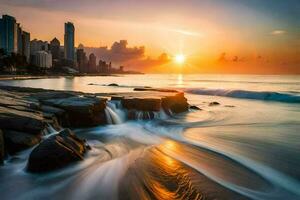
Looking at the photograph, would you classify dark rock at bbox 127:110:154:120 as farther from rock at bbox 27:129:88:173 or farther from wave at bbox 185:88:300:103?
wave at bbox 185:88:300:103

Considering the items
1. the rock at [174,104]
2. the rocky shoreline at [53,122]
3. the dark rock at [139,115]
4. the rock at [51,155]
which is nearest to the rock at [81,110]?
the rocky shoreline at [53,122]

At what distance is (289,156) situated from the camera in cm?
1202

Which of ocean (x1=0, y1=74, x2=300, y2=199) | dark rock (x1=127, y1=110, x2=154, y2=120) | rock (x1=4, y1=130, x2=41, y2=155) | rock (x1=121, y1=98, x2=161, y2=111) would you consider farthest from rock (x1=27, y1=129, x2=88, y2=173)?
rock (x1=121, y1=98, x2=161, y2=111)

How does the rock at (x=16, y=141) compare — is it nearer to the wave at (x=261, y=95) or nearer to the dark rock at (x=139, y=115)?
the dark rock at (x=139, y=115)

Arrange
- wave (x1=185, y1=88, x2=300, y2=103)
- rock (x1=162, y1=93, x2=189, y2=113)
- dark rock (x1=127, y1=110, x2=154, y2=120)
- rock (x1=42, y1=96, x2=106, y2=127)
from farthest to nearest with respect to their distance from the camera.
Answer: wave (x1=185, y1=88, x2=300, y2=103), rock (x1=162, y1=93, x2=189, y2=113), dark rock (x1=127, y1=110, x2=154, y2=120), rock (x1=42, y1=96, x2=106, y2=127)

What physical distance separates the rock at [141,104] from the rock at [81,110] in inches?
95.8

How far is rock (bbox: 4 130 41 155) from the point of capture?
10.5 meters

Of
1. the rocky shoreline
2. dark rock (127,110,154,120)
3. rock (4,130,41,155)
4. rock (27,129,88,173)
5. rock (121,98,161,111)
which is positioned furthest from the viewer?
rock (121,98,161,111)

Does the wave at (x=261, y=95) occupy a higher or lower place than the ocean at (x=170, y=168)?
higher

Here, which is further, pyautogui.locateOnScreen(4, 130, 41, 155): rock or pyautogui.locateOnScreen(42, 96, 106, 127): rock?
pyautogui.locateOnScreen(42, 96, 106, 127): rock

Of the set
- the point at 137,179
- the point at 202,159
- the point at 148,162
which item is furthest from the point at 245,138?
the point at 137,179

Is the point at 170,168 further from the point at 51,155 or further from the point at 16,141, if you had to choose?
the point at 16,141

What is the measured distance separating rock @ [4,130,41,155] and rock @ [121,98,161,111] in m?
9.33

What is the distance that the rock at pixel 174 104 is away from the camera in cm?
2294
